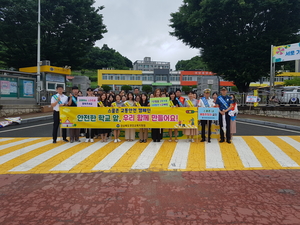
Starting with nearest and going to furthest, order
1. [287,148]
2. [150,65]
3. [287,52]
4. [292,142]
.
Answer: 1. [287,148]
2. [292,142]
3. [287,52]
4. [150,65]

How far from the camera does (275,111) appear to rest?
54.5 feet

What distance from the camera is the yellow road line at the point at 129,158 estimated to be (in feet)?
17.7

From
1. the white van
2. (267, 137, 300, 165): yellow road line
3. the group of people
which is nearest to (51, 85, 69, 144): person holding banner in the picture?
the group of people

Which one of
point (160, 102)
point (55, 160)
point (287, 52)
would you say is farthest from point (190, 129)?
point (287, 52)

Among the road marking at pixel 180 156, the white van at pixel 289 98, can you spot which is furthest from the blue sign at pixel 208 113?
the white van at pixel 289 98

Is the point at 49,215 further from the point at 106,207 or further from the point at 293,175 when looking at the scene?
the point at 293,175

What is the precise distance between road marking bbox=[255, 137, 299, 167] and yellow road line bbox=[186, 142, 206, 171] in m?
1.94

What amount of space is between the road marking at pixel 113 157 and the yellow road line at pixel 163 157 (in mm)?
1029

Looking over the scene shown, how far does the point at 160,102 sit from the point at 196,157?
248 centimetres

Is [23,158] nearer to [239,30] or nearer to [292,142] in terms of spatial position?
[292,142]

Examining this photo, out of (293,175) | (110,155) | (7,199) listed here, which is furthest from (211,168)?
(7,199)

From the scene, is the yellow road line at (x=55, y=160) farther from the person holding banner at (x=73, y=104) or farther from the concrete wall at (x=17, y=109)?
the concrete wall at (x=17, y=109)

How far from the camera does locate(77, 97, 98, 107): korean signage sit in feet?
26.3

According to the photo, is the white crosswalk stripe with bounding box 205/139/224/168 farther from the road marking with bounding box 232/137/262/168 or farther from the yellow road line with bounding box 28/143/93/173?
the yellow road line with bounding box 28/143/93/173
